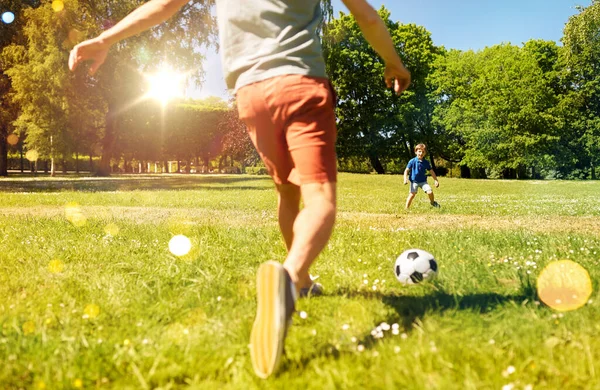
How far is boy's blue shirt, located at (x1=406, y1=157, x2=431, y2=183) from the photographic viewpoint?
41.2 feet

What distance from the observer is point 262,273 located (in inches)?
87.1

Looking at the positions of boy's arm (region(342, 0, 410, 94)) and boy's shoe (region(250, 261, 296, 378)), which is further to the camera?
boy's arm (region(342, 0, 410, 94))

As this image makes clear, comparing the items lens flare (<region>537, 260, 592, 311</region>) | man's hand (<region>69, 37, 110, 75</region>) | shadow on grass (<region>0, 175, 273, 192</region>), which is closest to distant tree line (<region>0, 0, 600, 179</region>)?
shadow on grass (<region>0, 175, 273, 192</region>)

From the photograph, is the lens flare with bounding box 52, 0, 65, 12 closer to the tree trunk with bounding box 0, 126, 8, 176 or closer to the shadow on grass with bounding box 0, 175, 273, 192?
the shadow on grass with bounding box 0, 175, 273, 192

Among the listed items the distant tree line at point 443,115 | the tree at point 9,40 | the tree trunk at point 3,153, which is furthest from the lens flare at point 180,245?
the tree trunk at point 3,153

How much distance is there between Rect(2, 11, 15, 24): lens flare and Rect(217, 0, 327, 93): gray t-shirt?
31499 millimetres

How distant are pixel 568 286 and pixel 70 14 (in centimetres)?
2649

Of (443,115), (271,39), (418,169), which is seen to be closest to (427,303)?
(271,39)

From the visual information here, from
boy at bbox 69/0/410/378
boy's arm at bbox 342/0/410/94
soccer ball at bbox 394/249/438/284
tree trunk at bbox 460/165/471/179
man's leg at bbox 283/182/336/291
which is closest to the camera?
man's leg at bbox 283/182/336/291

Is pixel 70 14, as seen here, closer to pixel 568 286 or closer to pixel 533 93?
pixel 568 286

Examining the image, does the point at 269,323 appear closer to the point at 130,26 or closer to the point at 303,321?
the point at 303,321

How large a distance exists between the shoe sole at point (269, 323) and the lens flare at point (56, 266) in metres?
2.79

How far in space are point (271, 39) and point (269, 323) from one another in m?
1.48

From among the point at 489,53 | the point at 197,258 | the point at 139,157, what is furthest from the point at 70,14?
the point at 489,53
